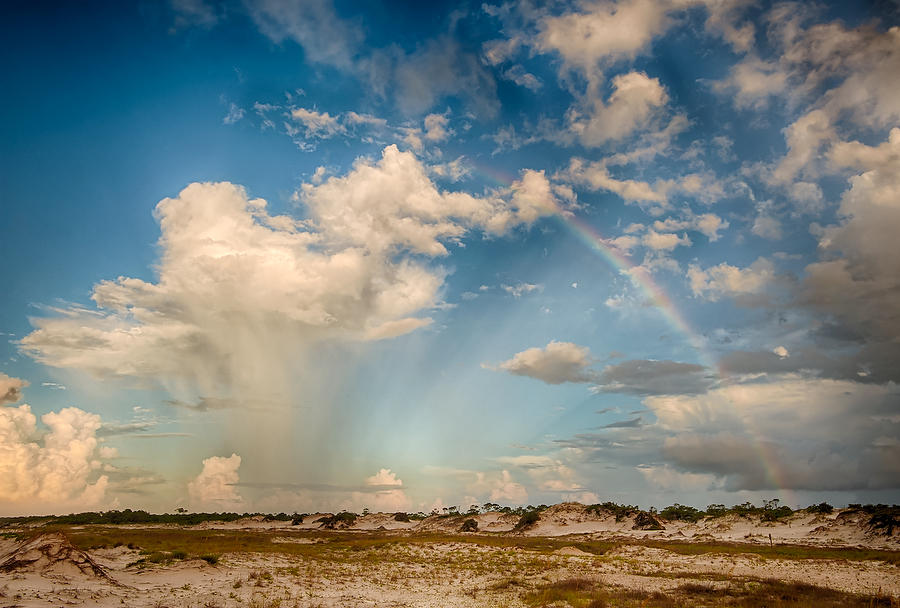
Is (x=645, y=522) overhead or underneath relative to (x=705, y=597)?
underneath

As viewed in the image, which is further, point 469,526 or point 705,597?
point 469,526

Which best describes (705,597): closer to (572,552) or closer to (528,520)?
(572,552)

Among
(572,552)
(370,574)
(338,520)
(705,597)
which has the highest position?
(705,597)

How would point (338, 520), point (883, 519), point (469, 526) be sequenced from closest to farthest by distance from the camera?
point (883, 519), point (469, 526), point (338, 520)

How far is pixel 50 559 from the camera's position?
30.7m

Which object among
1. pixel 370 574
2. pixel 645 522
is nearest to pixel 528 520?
pixel 645 522

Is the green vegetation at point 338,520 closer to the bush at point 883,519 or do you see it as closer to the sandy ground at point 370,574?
the sandy ground at point 370,574

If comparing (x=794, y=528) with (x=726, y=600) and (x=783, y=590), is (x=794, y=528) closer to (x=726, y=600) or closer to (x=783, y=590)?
(x=783, y=590)

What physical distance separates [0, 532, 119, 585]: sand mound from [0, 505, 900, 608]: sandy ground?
6 centimetres

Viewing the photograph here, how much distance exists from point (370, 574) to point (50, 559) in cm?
2173

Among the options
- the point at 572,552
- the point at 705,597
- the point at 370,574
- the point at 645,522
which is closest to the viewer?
the point at 705,597

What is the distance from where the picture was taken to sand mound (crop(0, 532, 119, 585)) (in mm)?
29938

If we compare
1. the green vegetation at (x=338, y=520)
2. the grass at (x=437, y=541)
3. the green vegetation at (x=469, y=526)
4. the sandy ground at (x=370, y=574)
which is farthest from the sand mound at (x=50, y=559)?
the green vegetation at (x=338, y=520)

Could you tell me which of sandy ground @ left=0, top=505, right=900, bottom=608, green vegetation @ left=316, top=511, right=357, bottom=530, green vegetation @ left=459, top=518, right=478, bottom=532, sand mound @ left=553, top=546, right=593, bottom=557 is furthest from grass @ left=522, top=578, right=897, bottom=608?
green vegetation @ left=316, top=511, right=357, bottom=530
